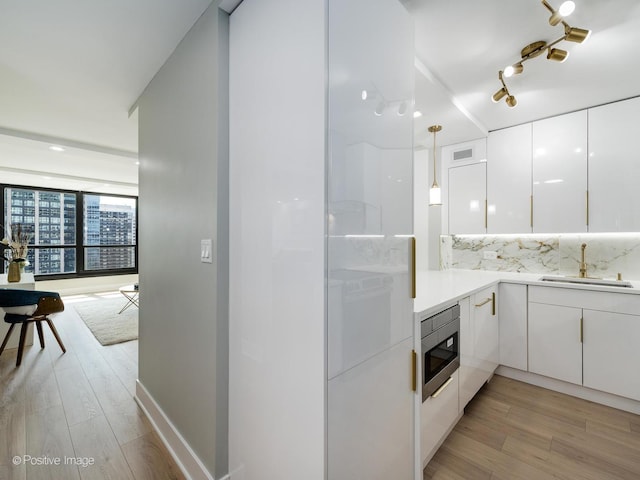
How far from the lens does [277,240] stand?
110 centimetres

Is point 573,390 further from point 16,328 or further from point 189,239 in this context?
point 16,328

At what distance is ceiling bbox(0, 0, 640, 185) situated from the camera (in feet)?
4.84

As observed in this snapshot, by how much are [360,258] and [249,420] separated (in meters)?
0.89

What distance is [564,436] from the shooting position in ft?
6.23

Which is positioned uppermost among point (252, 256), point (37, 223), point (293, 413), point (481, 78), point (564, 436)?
point (481, 78)

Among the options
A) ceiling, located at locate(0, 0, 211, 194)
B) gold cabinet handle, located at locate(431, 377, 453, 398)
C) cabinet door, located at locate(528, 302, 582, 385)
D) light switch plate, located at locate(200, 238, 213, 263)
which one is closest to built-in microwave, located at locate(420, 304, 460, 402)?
gold cabinet handle, located at locate(431, 377, 453, 398)

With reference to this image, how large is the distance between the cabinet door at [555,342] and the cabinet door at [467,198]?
38.9 inches

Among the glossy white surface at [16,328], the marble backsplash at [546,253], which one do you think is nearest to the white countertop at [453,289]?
the marble backsplash at [546,253]

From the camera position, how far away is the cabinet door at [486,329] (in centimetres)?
218

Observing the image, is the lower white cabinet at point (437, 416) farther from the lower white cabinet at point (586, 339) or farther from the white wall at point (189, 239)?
the lower white cabinet at point (586, 339)

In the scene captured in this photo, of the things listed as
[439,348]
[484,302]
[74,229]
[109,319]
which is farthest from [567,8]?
[74,229]

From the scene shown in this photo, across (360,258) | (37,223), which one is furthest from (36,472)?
(37,223)

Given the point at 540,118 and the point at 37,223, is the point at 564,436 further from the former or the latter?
the point at 37,223

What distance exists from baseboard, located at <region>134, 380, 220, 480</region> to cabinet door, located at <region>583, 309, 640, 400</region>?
2831 millimetres
